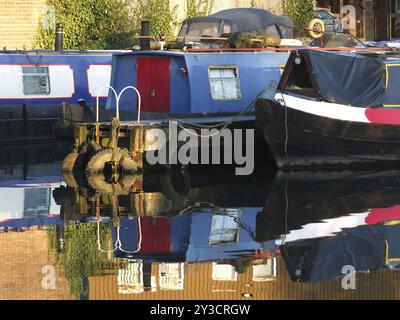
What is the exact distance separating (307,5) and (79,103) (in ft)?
36.9

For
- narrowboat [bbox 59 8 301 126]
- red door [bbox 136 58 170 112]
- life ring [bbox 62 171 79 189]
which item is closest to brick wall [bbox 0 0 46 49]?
narrowboat [bbox 59 8 301 126]

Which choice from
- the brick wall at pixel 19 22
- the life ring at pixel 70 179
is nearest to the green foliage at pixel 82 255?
the life ring at pixel 70 179

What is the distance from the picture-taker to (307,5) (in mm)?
30953

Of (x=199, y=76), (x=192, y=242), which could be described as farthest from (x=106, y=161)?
(x=192, y=242)

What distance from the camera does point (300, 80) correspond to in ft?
59.5

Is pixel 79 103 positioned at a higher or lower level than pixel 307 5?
lower

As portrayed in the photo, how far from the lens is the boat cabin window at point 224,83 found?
19.4 m

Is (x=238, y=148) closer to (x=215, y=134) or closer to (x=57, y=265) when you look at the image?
(x=215, y=134)

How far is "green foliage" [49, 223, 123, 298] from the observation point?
10398 millimetres
